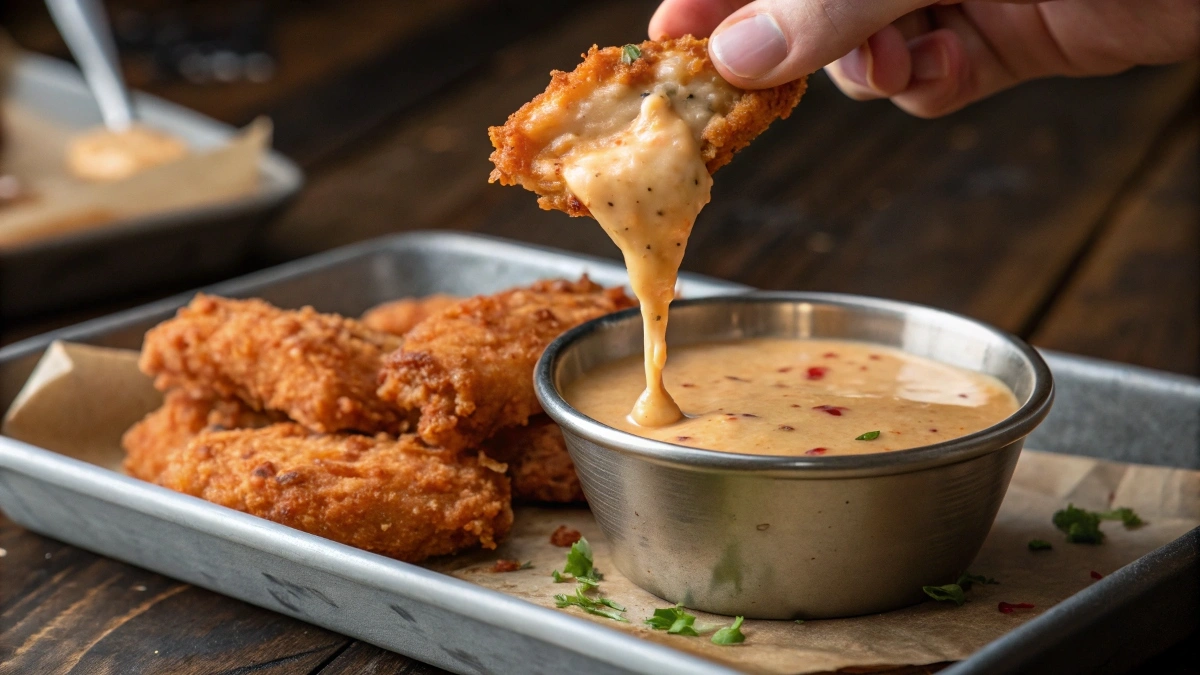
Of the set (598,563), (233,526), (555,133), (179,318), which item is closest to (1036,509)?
(598,563)

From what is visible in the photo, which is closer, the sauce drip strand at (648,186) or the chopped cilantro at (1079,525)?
the sauce drip strand at (648,186)

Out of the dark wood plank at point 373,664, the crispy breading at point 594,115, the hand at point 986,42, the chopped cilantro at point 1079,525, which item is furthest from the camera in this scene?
the hand at point 986,42

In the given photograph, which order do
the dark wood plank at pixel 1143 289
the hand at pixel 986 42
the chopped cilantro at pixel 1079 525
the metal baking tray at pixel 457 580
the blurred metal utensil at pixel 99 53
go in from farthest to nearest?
the blurred metal utensil at pixel 99 53 → the dark wood plank at pixel 1143 289 → the hand at pixel 986 42 → the chopped cilantro at pixel 1079 525 → the metal baking tray at pixel 457 580

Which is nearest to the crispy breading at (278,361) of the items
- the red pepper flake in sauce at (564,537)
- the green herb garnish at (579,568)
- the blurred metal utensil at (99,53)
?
the red pepper flake in sauce at (564,537)

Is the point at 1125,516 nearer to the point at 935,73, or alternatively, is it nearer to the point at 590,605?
the point at 590,605

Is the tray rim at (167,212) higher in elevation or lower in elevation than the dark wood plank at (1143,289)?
higher

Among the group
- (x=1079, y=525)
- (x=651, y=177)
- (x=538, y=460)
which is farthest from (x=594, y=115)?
(x=1079, y=525)

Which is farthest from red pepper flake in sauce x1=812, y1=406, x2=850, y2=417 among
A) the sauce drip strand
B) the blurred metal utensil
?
the blurred metal utensil

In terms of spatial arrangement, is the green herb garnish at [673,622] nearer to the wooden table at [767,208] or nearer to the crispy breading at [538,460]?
the wooden table at [767,208]
